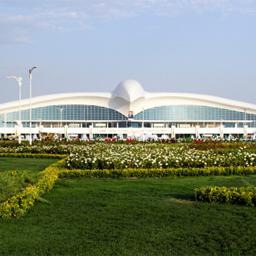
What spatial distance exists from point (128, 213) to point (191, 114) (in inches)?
2592

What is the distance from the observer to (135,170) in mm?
14070

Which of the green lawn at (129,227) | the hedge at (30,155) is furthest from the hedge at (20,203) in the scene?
the hedge at (30,155)

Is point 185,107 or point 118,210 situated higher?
point 185,107

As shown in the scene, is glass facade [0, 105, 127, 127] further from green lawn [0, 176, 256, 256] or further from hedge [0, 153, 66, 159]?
green lawn [0, 176, 256, 256]

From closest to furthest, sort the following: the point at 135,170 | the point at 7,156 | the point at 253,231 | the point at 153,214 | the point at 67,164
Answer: the point at 253,231, the point at 153,214, the point at 135,170, the point at 67,164, the point at 7,156

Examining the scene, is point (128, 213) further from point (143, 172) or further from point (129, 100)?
point (129, 100)

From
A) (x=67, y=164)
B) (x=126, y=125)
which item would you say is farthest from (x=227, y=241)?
(x=126, y=125)

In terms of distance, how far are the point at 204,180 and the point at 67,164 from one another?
4181 mm

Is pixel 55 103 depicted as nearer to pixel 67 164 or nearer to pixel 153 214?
pixel 67 164

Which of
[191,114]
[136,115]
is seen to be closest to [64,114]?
[136,115]

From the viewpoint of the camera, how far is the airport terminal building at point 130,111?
71.6 metres

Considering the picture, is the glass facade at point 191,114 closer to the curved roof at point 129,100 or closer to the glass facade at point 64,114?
the curved roof at point 129,100

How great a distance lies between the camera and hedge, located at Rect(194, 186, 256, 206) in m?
8.71

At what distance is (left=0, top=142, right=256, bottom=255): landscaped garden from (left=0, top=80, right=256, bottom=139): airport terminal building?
57.4m
